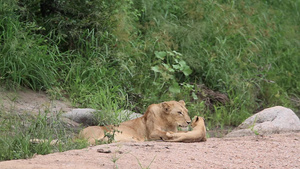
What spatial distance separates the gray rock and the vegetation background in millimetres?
757

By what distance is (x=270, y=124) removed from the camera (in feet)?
22.4

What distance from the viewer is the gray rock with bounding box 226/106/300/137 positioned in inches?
265

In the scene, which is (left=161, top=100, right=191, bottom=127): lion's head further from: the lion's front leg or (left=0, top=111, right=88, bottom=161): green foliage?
(left=0, top=111, right=88, bottom=161): green foliage

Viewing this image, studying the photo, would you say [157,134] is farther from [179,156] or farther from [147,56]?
[147,56]

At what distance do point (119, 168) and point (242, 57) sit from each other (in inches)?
245

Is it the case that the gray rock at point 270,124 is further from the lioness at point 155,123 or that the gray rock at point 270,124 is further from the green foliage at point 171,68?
the green foliage at point 171,68

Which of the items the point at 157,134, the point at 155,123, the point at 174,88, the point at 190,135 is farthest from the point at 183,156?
the point at 174,88

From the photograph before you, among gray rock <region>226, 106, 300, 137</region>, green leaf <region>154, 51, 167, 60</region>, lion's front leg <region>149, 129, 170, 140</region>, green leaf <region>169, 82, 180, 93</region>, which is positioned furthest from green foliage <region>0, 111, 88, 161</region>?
green leaf <region>154, 51, 167, 60</region>

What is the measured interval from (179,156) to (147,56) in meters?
4.20

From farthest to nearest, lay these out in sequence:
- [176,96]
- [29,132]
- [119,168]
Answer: [176,96] < [29,132] < [119,168]

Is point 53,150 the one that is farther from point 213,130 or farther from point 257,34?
point 257,34

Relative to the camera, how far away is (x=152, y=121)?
5.95 m

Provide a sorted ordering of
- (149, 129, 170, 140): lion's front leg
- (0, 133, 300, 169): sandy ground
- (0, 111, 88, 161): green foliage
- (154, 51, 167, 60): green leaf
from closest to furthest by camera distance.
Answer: (0, 133, 300, 169): sandy ground < (0, 111, 88, 161): green foliage < (149, 129, 170, 140): lion's front leg < (154, 51, 167, 60): green leaf

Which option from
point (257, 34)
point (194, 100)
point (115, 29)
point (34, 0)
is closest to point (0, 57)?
point (34, 0)
